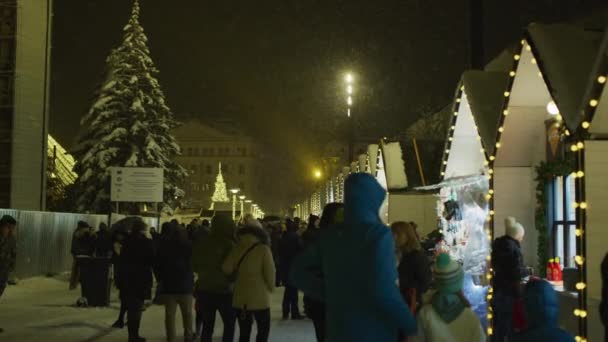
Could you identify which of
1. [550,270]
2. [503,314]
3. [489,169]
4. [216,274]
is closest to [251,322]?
[216,274]

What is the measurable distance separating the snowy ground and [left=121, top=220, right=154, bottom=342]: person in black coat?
1.06 meters

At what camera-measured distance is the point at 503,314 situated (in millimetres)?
8758

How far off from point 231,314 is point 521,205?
5427 millimetres

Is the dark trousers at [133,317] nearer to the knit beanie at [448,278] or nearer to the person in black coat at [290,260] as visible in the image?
the person in black coat at [290,260]

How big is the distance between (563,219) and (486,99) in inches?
96.0

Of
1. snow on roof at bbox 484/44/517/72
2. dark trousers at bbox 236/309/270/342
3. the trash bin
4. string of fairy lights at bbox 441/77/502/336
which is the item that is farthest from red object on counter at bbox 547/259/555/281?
the trash bin

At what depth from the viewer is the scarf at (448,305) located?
17.6 feet

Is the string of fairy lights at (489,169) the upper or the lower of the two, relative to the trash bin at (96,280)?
upper

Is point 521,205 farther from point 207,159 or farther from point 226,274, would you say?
point 207,159

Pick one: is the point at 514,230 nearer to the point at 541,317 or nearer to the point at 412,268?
the point at 412,268

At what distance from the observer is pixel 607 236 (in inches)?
339

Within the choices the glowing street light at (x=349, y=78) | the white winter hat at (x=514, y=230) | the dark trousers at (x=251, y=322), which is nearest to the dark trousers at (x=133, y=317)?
the dark trousers at (x=251, y=322)

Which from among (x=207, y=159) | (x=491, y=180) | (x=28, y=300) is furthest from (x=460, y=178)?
(x=207, y=159)

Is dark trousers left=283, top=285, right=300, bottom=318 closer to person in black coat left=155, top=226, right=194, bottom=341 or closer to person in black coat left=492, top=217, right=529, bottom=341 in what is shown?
person in black coat left=155, top=226, right=194, bottom=341
